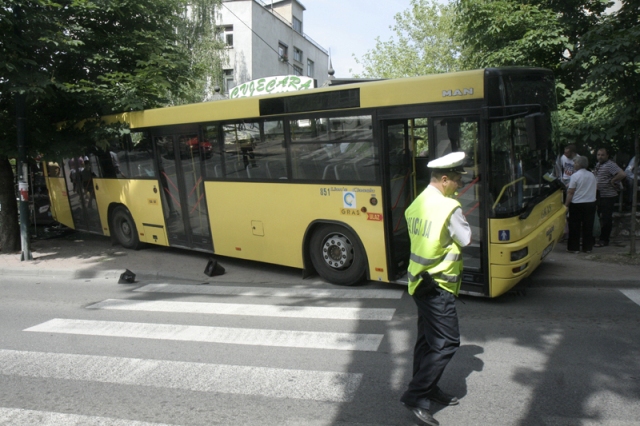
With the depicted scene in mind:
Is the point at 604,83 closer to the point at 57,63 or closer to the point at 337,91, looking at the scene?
the point at 337,91

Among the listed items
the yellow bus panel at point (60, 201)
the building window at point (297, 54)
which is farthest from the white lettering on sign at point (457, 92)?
the building window at point (297, 54)

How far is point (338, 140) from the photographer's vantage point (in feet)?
23.7

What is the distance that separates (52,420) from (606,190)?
9060 millimetres

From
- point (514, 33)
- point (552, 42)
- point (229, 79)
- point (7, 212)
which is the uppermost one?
point (229, 79)

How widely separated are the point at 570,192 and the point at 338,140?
4.29m

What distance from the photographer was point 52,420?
403 centimetres

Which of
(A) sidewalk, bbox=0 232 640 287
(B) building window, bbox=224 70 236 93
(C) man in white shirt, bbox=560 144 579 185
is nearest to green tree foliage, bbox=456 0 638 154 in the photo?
(C) man in white shirt, bbox=560 144 579 185

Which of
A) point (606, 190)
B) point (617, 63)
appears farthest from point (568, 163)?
point (617, 63)

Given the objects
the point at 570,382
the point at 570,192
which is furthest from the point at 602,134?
the point at 570,382

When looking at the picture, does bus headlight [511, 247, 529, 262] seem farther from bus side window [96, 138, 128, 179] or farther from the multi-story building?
the multi-story building

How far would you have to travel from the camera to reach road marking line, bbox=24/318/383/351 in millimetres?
5438

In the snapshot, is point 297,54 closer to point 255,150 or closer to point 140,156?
point 140,156

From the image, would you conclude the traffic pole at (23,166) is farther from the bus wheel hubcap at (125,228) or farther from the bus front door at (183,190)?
the bus front door at (183,190)

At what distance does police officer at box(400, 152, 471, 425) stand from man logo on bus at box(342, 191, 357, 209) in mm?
3421
